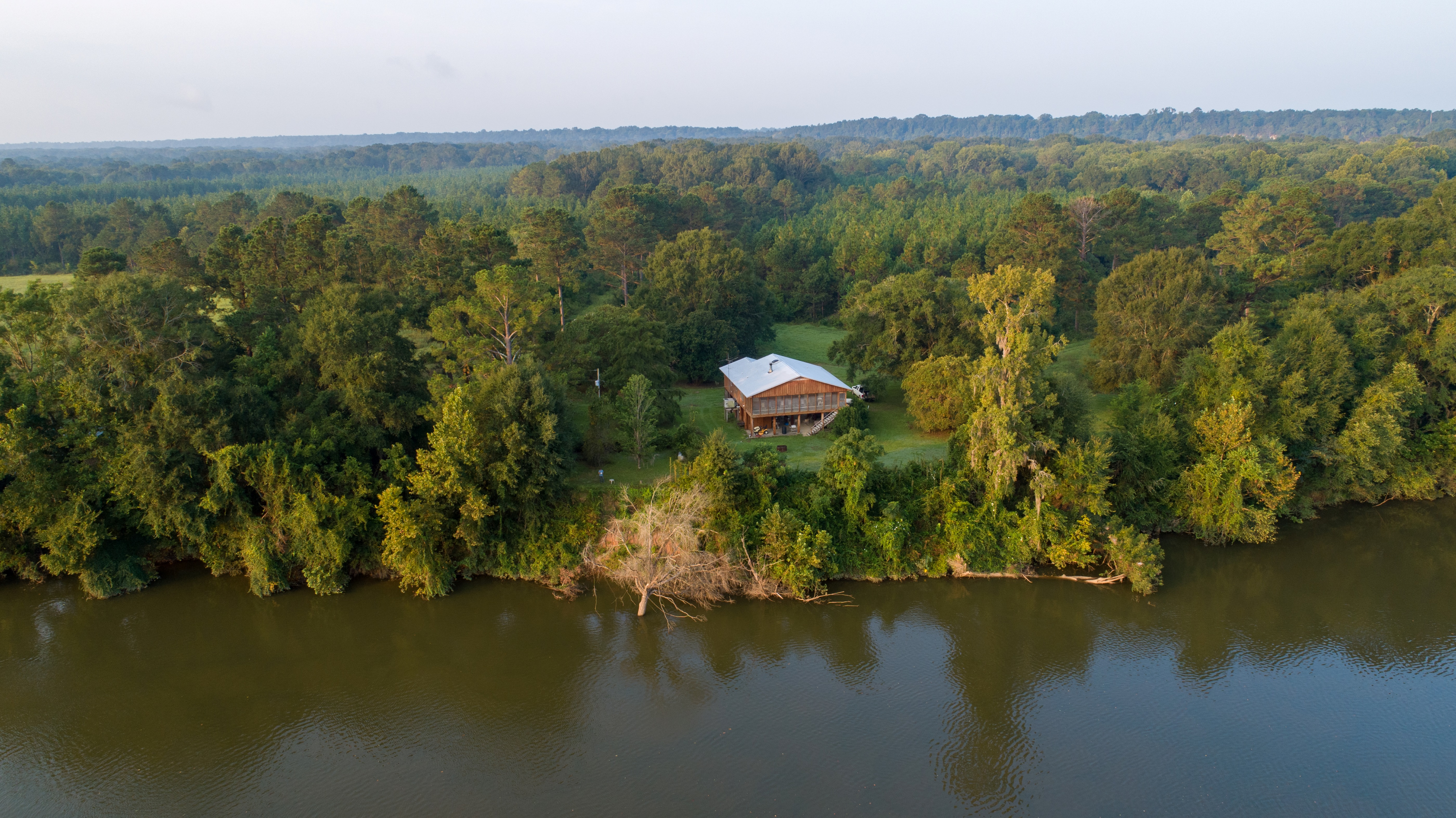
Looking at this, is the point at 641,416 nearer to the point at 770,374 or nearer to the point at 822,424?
the point at 770,374

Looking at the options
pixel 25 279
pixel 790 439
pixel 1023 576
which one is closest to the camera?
pixel 1023 576

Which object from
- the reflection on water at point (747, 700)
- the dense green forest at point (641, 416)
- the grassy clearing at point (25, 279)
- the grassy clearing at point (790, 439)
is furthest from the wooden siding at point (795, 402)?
the grassy clearing at point (25, 279)

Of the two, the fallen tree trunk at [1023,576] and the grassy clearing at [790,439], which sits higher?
the grassy clearing at [790,439]

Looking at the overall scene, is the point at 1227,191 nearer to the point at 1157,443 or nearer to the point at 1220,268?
the point at 1220,268

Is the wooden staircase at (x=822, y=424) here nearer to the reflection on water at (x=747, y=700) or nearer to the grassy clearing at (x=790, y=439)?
the grassy clearing at (x=790, y=439)

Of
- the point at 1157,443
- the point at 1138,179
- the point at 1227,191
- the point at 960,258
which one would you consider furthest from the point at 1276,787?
the point at 1138,179

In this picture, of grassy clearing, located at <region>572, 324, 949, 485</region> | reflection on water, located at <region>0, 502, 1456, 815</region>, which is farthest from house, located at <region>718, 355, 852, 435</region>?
reflection on water, located at <region>0, 502, 1456, 815</region>

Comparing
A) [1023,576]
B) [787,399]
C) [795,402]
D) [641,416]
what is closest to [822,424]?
[795,402]
